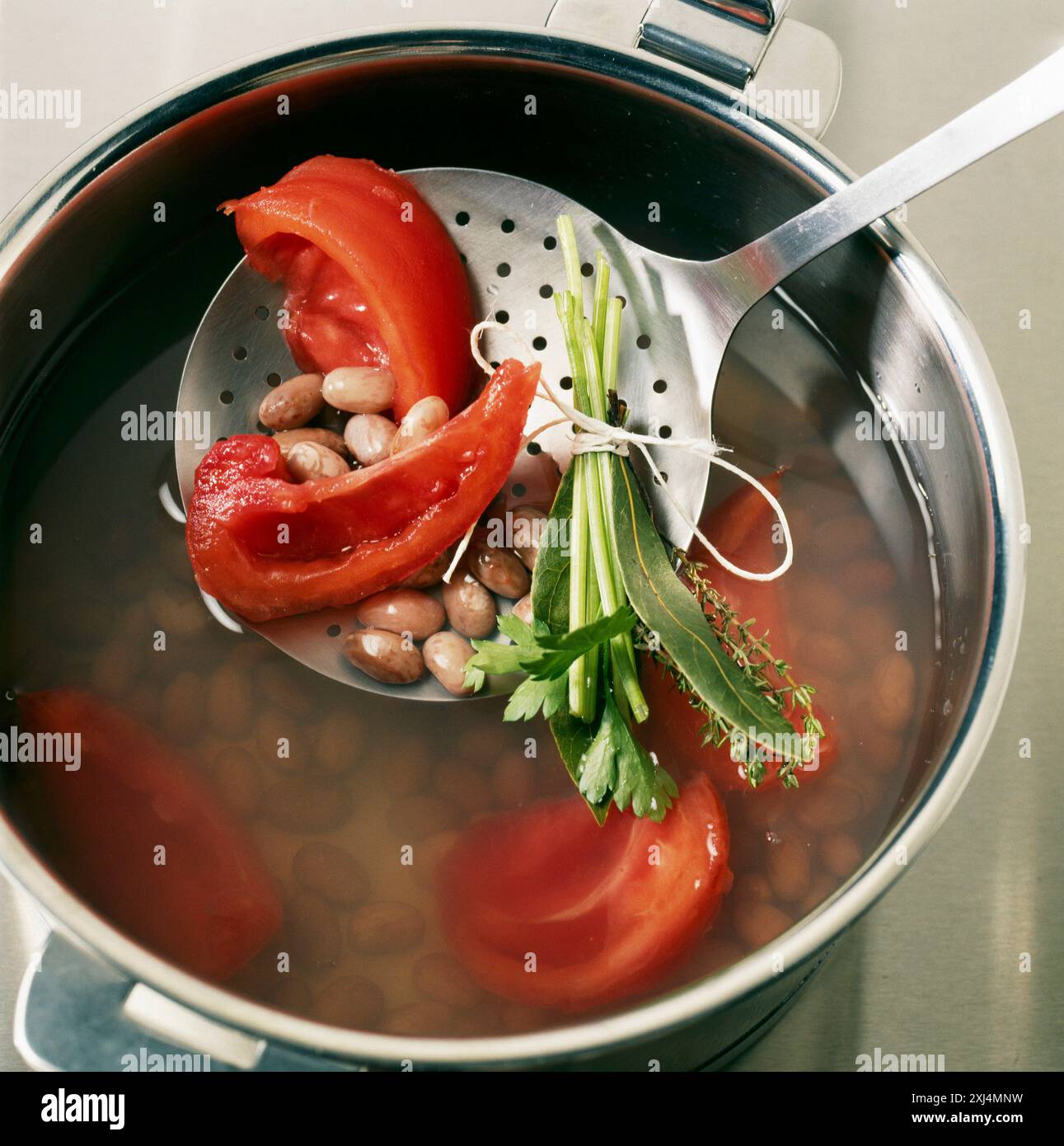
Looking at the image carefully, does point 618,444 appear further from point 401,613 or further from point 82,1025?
point 82,1025

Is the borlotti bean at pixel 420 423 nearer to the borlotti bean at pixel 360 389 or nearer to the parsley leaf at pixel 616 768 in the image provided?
the borlotti bean at pixel 360 389

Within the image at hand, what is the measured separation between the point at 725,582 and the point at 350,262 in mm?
344

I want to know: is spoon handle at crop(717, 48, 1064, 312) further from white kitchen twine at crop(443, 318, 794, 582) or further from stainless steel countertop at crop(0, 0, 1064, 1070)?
stainless steel countertop at crop(0, 0, 1064, 1070)

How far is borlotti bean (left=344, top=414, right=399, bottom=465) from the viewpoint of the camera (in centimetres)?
73

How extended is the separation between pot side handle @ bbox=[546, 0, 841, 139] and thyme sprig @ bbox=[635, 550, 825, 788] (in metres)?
0.32

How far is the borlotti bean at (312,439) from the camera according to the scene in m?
0.74

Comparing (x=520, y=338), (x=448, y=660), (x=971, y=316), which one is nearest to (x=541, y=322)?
(x=520, y=338)

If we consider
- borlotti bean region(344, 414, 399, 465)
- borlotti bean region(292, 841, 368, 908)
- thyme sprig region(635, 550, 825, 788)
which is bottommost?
borlotti bean region(292, 841, 368, 908)

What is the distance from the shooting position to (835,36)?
3.07 feet

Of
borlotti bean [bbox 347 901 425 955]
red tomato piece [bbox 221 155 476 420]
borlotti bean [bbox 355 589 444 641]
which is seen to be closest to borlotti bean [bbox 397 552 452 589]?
borlotti bean [bbox 355 589 444 641]

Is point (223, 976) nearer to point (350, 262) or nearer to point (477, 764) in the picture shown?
point (477, 764)

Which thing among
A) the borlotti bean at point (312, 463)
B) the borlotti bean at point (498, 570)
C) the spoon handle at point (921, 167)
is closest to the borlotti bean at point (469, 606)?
the borlotti bean at point (498, 570)

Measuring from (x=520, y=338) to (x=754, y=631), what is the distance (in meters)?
0.26
